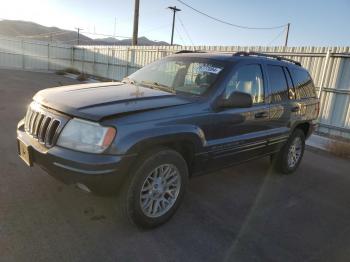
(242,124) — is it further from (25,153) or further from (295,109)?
(25,153)

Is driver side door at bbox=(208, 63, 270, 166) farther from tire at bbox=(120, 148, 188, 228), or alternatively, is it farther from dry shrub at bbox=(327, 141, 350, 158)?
dry shrub at bbox=(327, 141, 350, 158)

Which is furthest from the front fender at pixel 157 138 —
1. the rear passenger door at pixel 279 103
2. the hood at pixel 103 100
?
the rear passenger door at pixel 279 103

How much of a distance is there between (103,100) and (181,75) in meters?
1.34

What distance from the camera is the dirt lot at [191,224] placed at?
289 cm

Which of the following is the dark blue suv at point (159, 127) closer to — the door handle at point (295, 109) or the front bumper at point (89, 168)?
the front bumper at point (89, 168)

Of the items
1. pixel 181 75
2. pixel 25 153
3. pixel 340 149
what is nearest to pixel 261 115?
pixel 181 75

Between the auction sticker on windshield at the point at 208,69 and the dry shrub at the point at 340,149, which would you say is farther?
the dry shrub at the point at 340,149

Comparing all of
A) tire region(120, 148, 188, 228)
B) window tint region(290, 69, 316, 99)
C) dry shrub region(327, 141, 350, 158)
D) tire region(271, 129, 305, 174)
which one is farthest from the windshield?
dry shrub region(327, 141, 350, 158)

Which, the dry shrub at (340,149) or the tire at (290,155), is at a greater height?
the tire at (290,155)

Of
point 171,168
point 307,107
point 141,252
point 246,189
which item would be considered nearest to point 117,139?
point 171,168

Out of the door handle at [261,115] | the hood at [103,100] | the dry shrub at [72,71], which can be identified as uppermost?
the hood at [103,100]

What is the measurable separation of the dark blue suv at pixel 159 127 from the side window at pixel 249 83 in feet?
0.04

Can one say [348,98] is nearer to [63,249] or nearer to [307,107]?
[307,107]

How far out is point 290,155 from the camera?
556 cm
